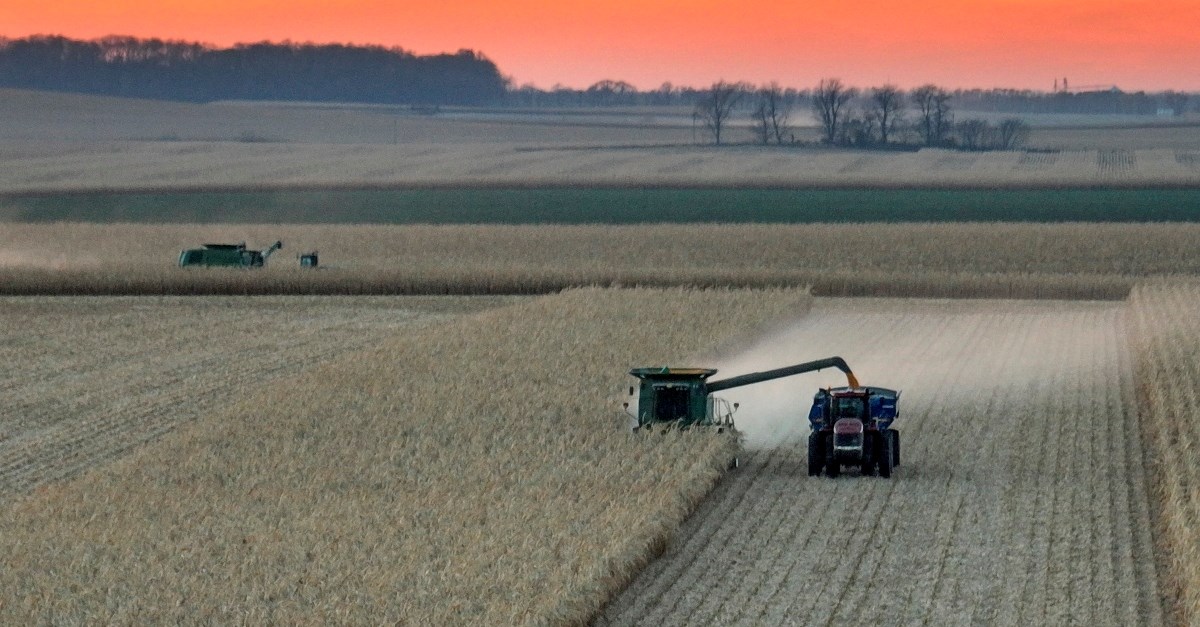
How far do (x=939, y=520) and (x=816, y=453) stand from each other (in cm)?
211

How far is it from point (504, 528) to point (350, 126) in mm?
172954

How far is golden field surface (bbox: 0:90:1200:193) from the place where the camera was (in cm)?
9938

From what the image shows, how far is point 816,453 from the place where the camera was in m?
17.8

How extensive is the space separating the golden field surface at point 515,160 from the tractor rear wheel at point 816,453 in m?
76.7

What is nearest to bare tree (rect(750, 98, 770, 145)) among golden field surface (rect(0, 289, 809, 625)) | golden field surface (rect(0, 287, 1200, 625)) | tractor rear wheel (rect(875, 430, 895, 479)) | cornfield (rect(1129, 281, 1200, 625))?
cornfield (rect(1129, 281, 1200, 625))

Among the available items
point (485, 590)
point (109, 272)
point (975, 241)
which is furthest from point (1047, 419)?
point (975, 241)

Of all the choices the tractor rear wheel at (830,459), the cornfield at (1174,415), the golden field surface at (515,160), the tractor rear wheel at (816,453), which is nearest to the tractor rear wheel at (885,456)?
the tractor rear wheel at (830,459)

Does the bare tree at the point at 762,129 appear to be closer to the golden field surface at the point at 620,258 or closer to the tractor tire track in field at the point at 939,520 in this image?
the golden field surface at the point at 620,258

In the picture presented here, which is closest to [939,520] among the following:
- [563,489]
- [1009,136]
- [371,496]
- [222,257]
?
[563,489]

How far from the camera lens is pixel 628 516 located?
15023 mm

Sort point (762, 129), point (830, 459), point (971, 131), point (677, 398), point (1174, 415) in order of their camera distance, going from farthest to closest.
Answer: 1. point (762, 129)
2. point (971, 131)
3. point (1174, 415)
4. point (677, 398)
5. point (830, 459)

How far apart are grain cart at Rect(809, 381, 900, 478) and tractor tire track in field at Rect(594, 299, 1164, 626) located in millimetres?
211

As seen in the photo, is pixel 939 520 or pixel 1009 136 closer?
pixel 939 520

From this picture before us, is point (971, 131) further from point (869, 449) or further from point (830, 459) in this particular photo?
point (830, 459)
